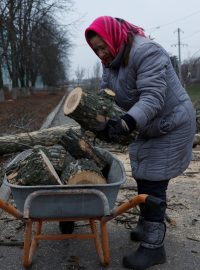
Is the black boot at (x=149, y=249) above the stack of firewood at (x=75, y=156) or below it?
below

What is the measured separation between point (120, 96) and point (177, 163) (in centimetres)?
66

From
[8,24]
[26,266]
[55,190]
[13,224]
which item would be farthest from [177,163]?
[8,24]

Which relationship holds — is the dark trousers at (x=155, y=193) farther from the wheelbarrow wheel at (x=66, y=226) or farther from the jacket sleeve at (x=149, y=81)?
the wheelbarrow wheel at (x=66, y=226)

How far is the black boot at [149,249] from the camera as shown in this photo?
3819 millimetres

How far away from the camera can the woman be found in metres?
3.36

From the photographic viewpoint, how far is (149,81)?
11.0ft

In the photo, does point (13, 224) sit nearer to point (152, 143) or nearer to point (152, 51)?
point (152, 143)

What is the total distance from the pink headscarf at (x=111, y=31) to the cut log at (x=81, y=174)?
0.88m

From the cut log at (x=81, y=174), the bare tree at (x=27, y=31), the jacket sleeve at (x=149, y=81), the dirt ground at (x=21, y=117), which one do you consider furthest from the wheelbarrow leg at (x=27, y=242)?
the bare tree at (x=27, y=31)

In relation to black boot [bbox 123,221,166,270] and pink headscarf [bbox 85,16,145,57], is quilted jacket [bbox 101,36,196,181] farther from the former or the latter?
black boot [bbox 123,221,166,270]

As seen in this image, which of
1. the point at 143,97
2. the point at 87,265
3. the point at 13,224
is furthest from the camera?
the point at 13,224

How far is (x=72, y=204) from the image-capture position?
3422 millimetres

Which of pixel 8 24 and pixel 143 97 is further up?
pixel 8 24

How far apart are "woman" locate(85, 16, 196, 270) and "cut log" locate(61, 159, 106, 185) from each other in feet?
1.13
